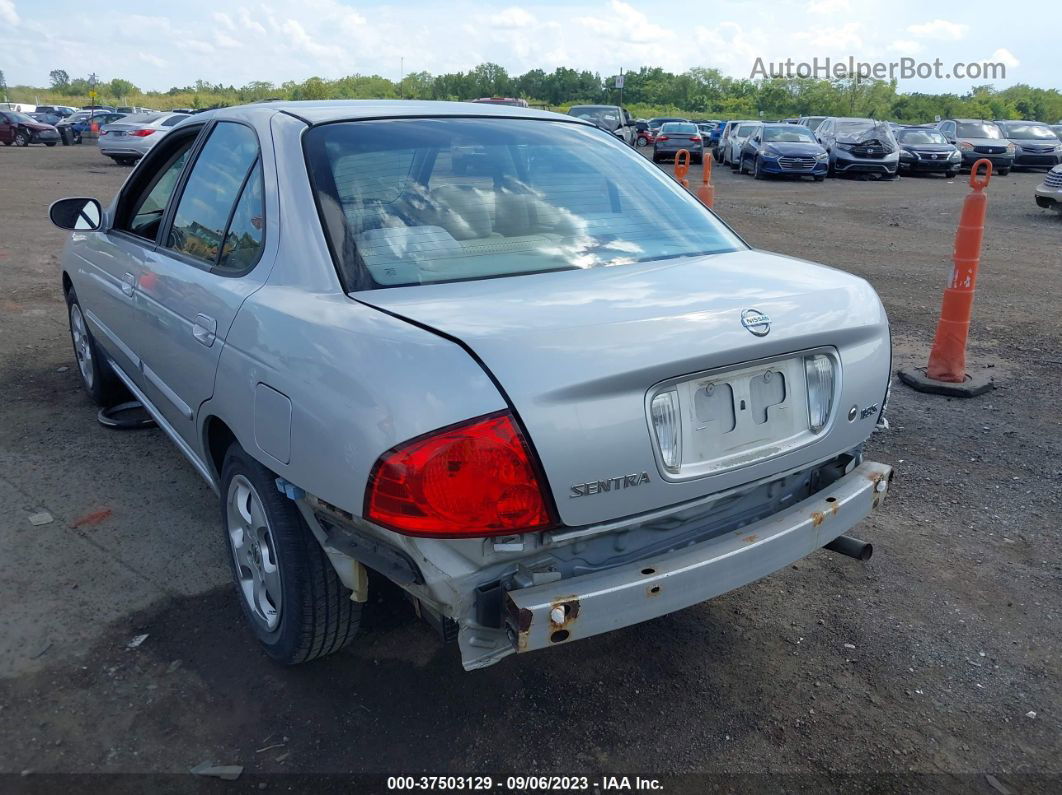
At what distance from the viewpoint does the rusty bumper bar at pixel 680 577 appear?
2.13m

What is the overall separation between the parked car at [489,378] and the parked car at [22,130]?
3545 cm

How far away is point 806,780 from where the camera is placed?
2.46m

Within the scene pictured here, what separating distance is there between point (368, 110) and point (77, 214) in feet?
6.77

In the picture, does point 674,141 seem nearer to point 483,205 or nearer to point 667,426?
point 483,205

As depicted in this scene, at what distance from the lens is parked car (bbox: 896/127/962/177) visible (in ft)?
78.4

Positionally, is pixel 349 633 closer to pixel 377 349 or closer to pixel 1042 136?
pixel 377 349

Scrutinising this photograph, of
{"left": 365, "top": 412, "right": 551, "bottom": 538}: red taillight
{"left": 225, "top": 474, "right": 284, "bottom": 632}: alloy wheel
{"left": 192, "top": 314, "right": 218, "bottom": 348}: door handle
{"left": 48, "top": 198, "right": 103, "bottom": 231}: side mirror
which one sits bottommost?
{"left": 225, "top": 474, "right": 284, "bottom": 632}: alloy wheel

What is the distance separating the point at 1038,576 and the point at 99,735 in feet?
11.5

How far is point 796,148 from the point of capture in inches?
877

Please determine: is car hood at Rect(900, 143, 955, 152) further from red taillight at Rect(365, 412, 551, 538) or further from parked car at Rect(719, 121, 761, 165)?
red taillight at Rect(365, 412, 551, 538)

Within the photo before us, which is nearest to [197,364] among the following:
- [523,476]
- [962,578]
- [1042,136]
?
[523,476]

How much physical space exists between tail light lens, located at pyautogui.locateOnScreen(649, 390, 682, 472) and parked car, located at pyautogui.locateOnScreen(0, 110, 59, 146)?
123 feet

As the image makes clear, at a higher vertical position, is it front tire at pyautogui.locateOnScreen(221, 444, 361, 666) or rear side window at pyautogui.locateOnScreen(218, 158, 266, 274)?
rear side window at pyautogui.locateOnScreen(218, 158, 266, 274)

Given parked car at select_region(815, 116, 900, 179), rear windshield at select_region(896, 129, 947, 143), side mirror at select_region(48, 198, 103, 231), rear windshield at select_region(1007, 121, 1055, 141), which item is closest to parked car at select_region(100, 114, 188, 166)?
parked car at select_region(815, 116, 900, 179)
